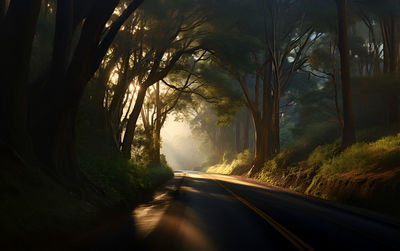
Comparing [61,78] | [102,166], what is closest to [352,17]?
[102,166]

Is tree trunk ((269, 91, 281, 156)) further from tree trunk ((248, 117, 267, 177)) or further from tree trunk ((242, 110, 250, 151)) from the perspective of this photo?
tree trunk ((242, 110, 250, 151))

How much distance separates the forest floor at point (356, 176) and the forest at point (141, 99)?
73 mm

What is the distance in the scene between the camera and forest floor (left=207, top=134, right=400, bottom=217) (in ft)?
43.9

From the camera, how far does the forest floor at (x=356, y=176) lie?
1338 centimetres

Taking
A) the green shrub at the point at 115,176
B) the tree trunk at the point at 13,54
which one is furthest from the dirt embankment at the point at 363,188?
the tree trunk at the point at 13,54

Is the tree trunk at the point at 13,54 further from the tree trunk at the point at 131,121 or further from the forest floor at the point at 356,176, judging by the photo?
the tree trunk at the point at 131,121

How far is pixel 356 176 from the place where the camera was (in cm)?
1620

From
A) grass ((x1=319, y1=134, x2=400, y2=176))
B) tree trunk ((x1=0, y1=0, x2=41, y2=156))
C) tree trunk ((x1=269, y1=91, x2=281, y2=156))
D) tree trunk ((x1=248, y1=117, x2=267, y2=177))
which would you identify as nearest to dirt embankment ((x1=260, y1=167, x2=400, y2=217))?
grass ((x1=319, y1=134, x2=400, y2=176))

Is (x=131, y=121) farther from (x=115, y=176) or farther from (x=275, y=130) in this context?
(x=275, y=130)

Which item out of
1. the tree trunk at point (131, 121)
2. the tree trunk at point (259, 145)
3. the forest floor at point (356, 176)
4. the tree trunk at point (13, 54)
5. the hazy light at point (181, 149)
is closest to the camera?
the tree trunk at point (13, 54)

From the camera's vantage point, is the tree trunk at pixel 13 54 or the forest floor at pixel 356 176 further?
the forest floor at pixel 356 176

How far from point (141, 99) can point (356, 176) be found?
1237 cm

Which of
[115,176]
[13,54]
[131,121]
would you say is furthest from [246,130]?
[13,54]

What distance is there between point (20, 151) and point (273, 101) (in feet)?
86.9
